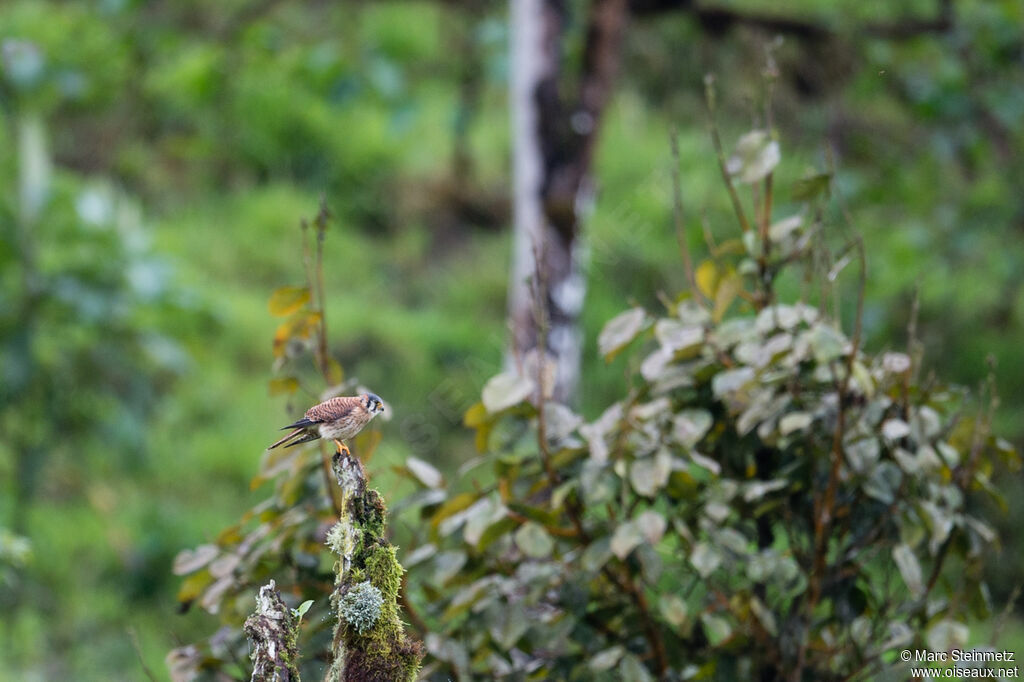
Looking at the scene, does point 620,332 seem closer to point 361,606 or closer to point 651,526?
point 651,526

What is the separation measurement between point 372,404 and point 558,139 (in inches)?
83.1

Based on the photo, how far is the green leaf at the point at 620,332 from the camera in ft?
6.29

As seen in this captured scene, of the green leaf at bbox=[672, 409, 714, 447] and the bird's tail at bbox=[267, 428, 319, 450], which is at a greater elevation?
the bird's tail at bbox=[267, 428, 319, 450]

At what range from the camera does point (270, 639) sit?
132cm

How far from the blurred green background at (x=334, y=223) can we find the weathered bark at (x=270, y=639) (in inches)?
39.0

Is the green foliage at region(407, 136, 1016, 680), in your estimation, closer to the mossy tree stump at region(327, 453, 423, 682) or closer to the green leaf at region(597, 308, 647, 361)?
the green leaf at region(597, 308, 647, 361)

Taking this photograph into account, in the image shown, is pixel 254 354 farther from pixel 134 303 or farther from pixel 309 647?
pixel 309 647

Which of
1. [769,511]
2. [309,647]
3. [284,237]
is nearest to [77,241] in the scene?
[284,237]

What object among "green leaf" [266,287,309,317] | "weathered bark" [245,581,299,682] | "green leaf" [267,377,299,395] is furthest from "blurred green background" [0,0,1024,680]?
"weathered bark" [245,581,299,682]

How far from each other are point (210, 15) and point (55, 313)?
3280 millimetres

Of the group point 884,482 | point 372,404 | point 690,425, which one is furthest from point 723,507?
point 372,404

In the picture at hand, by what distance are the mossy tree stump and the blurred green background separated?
3.20 ft

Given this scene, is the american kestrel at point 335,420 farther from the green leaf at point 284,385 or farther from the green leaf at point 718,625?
the green leaf at point 718,625

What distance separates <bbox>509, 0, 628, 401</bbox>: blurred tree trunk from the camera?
363 cm
